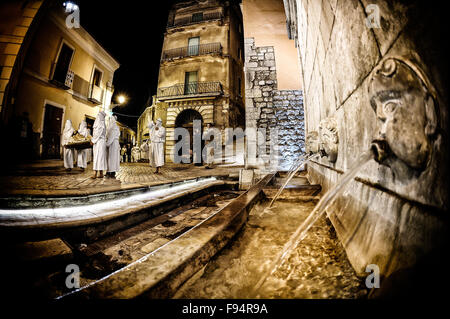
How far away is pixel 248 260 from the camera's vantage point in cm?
141

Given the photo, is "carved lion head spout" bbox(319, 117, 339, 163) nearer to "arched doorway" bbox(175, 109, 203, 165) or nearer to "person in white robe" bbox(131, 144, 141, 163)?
"arched doorway" bbox(175, 109, 203, 165)

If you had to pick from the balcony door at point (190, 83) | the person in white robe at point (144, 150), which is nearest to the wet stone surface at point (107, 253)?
the person in white robe at point (144, 150)

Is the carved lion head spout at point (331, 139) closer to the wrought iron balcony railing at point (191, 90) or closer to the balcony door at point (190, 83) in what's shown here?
the wrought iron balcony railing at point (191, 90)

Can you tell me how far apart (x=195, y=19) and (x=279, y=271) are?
23422mm

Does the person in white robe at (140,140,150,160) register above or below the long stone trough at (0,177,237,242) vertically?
above

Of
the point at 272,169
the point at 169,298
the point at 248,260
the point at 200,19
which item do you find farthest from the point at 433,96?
the point at 200,19

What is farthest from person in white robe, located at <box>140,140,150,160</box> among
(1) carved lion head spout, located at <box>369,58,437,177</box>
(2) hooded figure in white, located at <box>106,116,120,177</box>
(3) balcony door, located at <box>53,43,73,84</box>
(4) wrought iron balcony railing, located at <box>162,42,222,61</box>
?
(1) carved lion head spout, located at <box>369,58,437,177</box>

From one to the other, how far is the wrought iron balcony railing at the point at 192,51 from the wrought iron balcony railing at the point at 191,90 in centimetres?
309

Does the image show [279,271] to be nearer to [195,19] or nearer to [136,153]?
[136,153]

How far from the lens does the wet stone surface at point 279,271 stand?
1070 millimetres

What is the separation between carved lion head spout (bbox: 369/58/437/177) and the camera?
2.53 ft
